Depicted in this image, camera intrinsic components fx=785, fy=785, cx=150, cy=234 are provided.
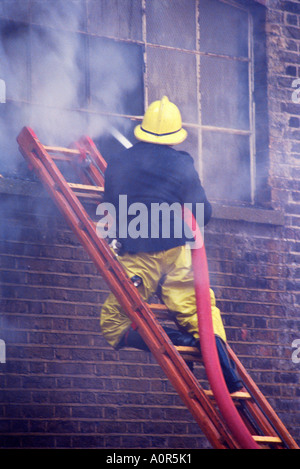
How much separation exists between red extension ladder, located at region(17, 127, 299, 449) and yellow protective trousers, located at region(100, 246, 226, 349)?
4.6 inches

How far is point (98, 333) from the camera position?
6008mm

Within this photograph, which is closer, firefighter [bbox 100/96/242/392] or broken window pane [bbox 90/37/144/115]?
firefighter [bbox 100/96/242/392]

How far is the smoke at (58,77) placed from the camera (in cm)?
616

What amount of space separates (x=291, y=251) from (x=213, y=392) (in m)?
2.71

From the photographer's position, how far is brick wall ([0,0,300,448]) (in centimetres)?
570

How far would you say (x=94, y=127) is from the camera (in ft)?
→ 21.2

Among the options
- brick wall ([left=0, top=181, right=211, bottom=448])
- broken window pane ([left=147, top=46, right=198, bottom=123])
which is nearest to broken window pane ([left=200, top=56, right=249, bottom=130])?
broken window pane ([left=147, top=46, right=198, bottom=123])

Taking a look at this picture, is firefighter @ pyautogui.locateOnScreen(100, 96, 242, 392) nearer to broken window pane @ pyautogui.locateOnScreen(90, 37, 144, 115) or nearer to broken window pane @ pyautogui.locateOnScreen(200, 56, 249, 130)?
broken window pane @ pyautogui.locateOnScreen(90, 37, 144, 115)

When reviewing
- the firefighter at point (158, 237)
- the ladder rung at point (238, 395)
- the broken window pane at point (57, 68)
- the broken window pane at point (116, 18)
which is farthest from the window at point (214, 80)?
the ladder rung at point (238, 395)

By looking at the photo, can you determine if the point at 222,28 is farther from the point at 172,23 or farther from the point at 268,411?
the point at 268,411

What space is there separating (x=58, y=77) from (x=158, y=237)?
6.82 ft
